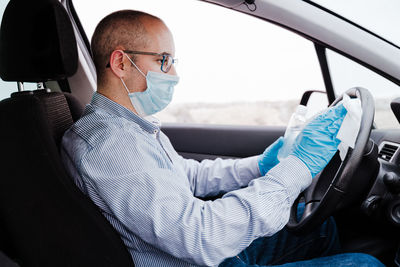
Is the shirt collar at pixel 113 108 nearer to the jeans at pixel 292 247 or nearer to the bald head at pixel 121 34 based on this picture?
the bald head at pixel 121 34

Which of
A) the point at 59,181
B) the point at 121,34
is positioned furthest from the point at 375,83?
the point at 59,181

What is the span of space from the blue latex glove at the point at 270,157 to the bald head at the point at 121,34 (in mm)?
673

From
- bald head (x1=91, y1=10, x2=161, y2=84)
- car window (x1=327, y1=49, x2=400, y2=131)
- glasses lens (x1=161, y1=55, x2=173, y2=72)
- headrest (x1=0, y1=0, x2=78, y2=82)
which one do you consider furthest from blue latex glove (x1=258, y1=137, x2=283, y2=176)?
headrest (x1=0, y1=0, x2=78, y2=82)

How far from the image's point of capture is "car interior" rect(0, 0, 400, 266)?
1.02 meters

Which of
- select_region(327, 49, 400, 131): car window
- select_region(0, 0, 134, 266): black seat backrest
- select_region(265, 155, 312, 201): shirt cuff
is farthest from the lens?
select_region(327, 49, 400, 131): car window

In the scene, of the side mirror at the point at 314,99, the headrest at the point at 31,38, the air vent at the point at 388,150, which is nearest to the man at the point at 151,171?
the headrest at the point at 31,38

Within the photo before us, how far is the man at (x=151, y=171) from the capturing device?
3.39 ft

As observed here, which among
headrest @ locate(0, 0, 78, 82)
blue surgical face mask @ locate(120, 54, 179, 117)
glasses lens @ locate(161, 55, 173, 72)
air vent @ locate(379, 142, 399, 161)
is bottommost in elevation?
air vent @ locate(379, 142, 399, 161)

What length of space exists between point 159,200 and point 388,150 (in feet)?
3.25

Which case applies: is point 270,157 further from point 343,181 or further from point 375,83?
point 375,83

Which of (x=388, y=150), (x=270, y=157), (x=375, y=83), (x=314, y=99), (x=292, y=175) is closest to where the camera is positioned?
(x=292, y=175)

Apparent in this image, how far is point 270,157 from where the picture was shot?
5.27 feet

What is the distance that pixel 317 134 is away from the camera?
3.98 feet

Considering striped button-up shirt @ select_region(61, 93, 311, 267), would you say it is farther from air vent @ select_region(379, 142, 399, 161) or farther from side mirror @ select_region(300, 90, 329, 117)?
side mirror @ select_region(300, 90, 329, 117)
